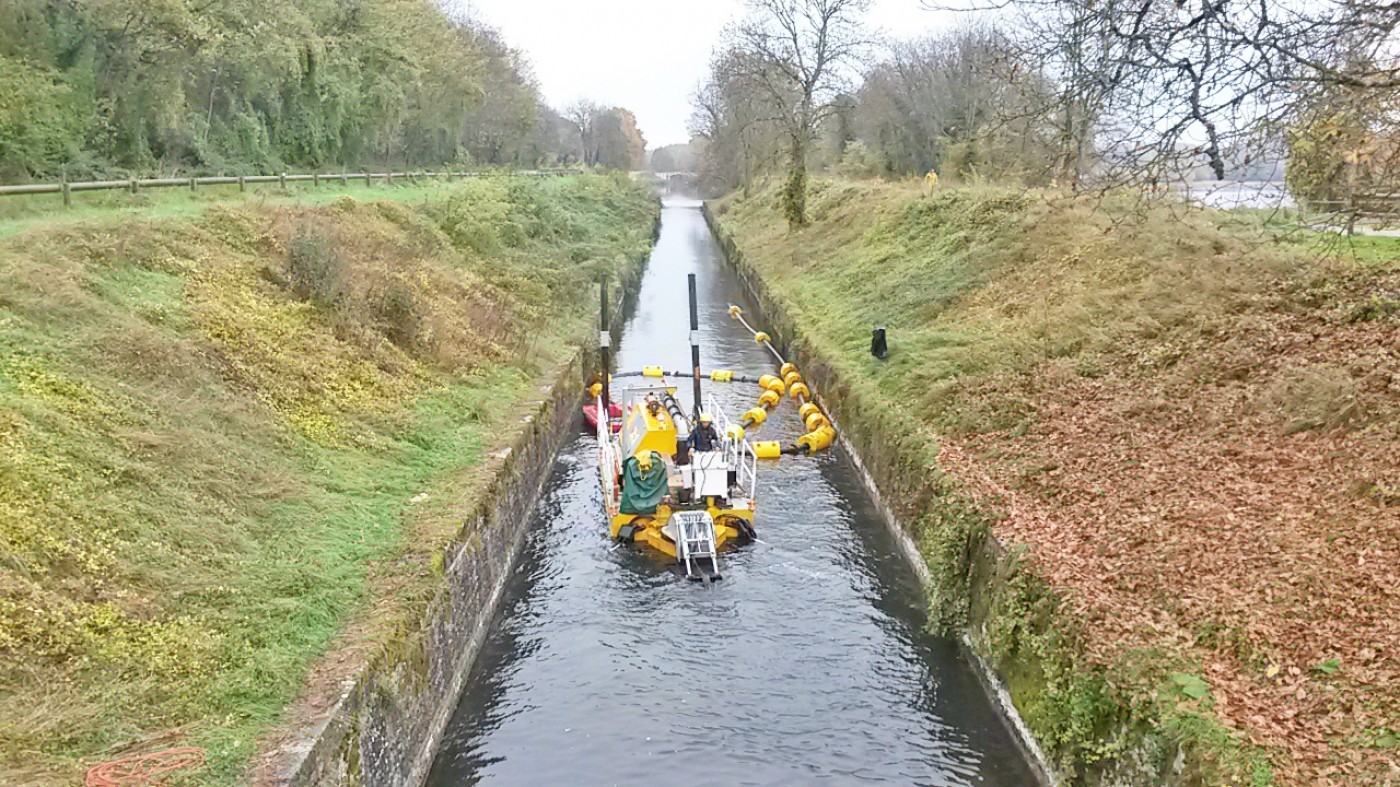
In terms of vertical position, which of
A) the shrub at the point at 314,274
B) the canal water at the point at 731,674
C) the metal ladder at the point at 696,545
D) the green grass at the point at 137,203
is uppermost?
the green grass at the point at 137,203

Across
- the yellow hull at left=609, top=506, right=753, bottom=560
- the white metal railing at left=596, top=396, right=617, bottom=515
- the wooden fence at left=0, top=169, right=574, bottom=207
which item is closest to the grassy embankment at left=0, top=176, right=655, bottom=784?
the white metal railing at left=596, top=396, right=617, bottom=515

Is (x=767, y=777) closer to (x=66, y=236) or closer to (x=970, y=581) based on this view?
(x=970, y=581)

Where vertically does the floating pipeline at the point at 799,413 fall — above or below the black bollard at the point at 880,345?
below

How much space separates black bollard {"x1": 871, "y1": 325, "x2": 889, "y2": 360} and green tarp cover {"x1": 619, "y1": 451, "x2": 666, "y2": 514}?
8.10m

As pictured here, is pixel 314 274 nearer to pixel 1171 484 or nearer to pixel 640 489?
pixel 640 489

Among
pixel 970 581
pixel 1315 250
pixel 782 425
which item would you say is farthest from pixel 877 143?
pixel 970 581

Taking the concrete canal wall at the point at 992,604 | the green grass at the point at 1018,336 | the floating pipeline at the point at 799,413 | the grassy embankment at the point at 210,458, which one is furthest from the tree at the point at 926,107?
the grassy embankment at the point at 210,458

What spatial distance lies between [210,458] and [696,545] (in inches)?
285

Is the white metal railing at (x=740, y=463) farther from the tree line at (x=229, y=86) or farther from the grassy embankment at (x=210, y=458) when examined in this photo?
the tree line at (x=229, y=86)

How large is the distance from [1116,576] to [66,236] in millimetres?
16372

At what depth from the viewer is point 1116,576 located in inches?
420

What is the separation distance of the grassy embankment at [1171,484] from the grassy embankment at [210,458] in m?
7.17

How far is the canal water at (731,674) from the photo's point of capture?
1064cm

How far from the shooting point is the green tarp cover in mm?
16125
